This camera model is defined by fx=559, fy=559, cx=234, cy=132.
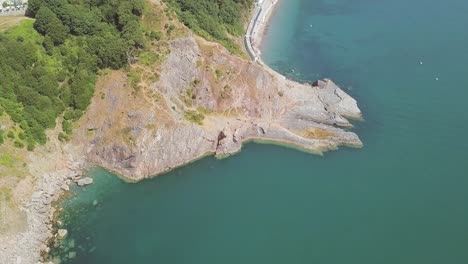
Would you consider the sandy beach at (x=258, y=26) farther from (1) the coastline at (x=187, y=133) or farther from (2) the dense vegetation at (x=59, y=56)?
(2) the dense vegetation at (x=59, y=56)

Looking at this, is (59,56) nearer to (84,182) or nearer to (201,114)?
(84,182)

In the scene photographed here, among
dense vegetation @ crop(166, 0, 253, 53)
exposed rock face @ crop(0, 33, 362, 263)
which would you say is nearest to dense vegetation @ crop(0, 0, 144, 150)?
exposed rock face @ crop(0, 33, 362, 263)

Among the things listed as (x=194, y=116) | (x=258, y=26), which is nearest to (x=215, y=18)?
(x=258, y=26)

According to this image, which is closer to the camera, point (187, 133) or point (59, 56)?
point (187, 133)

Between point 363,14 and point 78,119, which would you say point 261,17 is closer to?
point 363,14

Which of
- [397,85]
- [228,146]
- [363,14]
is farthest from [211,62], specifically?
[363,14]

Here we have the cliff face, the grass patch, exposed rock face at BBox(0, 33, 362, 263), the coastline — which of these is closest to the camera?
the coastline

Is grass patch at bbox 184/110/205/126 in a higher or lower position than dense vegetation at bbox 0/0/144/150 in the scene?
lower

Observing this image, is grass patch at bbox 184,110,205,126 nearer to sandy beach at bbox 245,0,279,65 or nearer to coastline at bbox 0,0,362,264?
coastline at bbox 0,0,362,264
